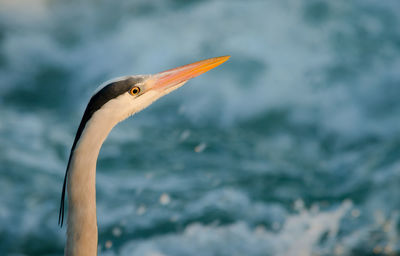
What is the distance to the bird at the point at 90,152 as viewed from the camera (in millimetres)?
1926

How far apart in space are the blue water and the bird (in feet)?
7.54

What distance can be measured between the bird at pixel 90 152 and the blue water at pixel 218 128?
2.30 m

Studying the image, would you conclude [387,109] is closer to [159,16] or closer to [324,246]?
[324,246]

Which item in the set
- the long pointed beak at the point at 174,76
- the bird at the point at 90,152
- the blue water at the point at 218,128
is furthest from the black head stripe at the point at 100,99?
the blue water at the point at 218,128

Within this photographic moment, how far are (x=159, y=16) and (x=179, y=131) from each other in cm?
254

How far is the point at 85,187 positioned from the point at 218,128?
4314mm

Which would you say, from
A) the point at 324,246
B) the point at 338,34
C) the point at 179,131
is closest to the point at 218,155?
the point at 179,131

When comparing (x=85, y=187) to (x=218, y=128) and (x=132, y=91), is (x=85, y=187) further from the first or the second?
(x=218, y=128)

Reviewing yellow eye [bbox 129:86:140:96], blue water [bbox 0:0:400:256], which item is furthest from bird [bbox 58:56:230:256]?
blue water [bbox 0:0:400:256]

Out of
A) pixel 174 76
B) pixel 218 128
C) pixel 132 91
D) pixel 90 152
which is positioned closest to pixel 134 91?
pixel 132 91

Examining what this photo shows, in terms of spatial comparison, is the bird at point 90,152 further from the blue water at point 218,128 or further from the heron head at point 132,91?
the blue water at point 218,128

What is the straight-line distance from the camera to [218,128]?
6242 mm

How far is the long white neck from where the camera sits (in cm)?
193

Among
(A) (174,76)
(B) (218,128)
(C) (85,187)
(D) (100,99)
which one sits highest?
(B) (218,128)
